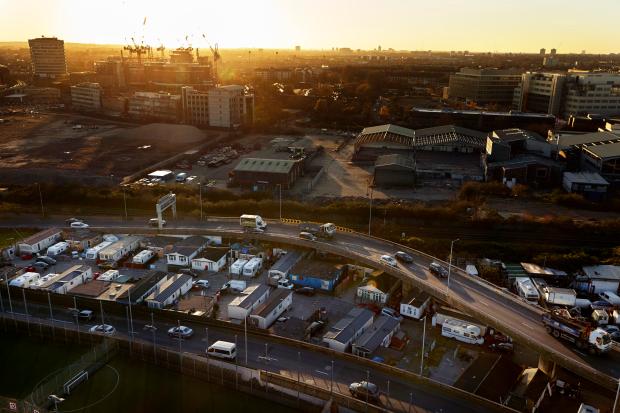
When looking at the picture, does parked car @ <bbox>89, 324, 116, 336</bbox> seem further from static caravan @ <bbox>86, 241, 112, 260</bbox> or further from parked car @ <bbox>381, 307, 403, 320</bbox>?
parked car @ <bbox>381, 307, 403, 320</bbox>

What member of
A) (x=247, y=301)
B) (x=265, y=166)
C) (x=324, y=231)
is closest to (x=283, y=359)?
(x=247, y=301)

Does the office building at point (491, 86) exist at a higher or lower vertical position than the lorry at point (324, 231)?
higher

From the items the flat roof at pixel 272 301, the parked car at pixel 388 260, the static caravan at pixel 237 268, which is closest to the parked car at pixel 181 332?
the flat roof at pixel 272 301

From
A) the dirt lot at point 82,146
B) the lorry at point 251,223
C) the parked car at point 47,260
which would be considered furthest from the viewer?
the dirt lot at point 82,146

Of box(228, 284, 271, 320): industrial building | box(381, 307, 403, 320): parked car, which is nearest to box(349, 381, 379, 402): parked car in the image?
box(381, 307, 403, 320): parked car

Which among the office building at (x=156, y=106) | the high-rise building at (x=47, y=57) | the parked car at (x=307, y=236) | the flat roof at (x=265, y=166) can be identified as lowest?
the parked car at (x=307, y=236)

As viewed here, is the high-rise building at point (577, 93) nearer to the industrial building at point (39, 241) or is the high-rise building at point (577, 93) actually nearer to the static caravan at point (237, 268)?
the static caravan at point (237, 268)

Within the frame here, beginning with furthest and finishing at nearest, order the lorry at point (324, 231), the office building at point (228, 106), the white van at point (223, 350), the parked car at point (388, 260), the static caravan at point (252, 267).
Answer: the office building at point (228, 106), the lorry at point (324, 231), the static caravan at point (252, 267), the parked car at point (388, 260), the white van at point (223, 350)
